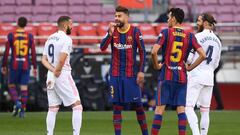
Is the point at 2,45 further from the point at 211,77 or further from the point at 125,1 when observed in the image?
the point at 211,77

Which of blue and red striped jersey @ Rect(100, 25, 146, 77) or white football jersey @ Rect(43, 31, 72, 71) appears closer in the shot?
blue and red striped jersey @ Rect(100, 25, 146, 77)

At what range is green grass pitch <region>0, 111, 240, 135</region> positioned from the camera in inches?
677

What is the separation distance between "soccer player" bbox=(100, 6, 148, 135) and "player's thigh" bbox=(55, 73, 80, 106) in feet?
2.24

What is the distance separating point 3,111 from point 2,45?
264 cm

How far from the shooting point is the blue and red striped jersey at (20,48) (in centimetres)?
2131

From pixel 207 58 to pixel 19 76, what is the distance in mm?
7702

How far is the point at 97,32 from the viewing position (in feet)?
90.9

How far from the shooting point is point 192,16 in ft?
97.5

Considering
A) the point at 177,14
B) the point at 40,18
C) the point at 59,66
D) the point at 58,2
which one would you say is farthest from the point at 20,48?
the point at 58,2

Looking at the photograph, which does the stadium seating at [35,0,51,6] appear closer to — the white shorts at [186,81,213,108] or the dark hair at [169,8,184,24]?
the white shorts at [186,81,213,108]

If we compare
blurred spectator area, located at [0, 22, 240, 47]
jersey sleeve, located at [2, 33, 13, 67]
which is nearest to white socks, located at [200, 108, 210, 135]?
jersey sleeve, located at [2, 33, 13, 67]

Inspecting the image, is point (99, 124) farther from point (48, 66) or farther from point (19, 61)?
point (48, 66)

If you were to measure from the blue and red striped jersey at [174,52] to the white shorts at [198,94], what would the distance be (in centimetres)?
161

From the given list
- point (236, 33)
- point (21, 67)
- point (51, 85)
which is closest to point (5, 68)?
point (21, 67)
